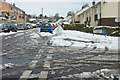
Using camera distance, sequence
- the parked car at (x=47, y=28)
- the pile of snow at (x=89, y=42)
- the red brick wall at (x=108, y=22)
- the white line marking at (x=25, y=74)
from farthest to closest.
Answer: the red brick wall at (x=108, y=22) → the parked car at (x=47, y=28) → the pile of snow at (x=89, y=42) → the white line marking at (x=25, y=74)

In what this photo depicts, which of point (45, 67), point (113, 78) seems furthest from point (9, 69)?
point (113, 78)

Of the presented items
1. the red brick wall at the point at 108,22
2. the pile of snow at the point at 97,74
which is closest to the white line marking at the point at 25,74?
the pile of snow at the point at 97,74

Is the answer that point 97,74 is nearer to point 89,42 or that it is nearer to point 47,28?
point 89,42

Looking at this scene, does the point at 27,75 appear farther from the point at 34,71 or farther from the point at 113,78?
the point at 113,78

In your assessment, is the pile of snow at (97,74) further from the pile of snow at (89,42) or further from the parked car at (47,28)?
the parked car at (47,28)

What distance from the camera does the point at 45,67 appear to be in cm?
537

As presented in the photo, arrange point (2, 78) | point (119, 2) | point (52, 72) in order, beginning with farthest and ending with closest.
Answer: point (119, 2)
point (52, 72)
point (2, 78)

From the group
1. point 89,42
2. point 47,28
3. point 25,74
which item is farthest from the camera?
point 47,28

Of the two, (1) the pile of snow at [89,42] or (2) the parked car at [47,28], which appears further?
(2) the parked car at [47,28]

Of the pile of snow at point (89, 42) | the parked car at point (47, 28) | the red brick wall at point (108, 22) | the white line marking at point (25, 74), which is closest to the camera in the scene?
the white line marking at point (25, 74)

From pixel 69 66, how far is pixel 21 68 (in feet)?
5.56

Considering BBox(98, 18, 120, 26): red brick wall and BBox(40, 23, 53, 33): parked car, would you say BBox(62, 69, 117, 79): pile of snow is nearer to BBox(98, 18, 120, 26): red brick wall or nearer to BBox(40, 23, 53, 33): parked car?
BBox(40, 23, 53, 33): parked car

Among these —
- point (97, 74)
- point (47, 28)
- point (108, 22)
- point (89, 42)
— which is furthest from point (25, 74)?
point (108, 22)

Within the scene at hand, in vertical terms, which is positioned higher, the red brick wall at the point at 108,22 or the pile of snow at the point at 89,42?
the red brick wall at the point at 108,22
